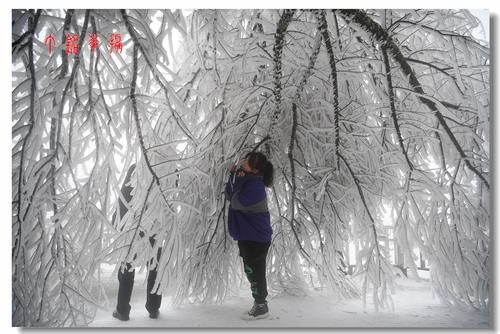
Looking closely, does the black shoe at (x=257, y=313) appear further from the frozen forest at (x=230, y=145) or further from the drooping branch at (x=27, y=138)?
the drooping branch at (x=27, y=138)

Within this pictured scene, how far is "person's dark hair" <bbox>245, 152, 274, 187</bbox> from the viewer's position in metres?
1.82

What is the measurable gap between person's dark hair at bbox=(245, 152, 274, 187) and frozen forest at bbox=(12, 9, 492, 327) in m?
0.08

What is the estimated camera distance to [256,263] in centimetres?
190

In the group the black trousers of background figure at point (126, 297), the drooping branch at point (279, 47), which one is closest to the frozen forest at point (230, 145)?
the drooping branch at point (279, 47)

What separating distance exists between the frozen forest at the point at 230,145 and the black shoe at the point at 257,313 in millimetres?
267

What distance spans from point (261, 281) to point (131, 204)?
0.80 m

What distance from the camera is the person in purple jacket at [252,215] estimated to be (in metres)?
1.82

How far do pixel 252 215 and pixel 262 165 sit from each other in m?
0.26

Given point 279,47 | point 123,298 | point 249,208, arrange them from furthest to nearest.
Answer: point 123,298
point 249,208
point 279,47

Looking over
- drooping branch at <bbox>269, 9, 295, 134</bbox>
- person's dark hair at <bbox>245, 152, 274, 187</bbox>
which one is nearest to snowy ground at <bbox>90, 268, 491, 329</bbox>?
person's dark hair at <bbox>245, 152, 274, 187</bbox>

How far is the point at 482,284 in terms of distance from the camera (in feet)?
6.45

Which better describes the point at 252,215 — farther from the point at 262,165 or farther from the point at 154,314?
the point at 154,314

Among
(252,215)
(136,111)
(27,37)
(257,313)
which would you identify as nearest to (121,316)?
(257,313)

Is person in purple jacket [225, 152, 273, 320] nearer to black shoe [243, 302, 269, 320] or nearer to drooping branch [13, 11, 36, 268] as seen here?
black shoe [243, 302, 269, 320]
